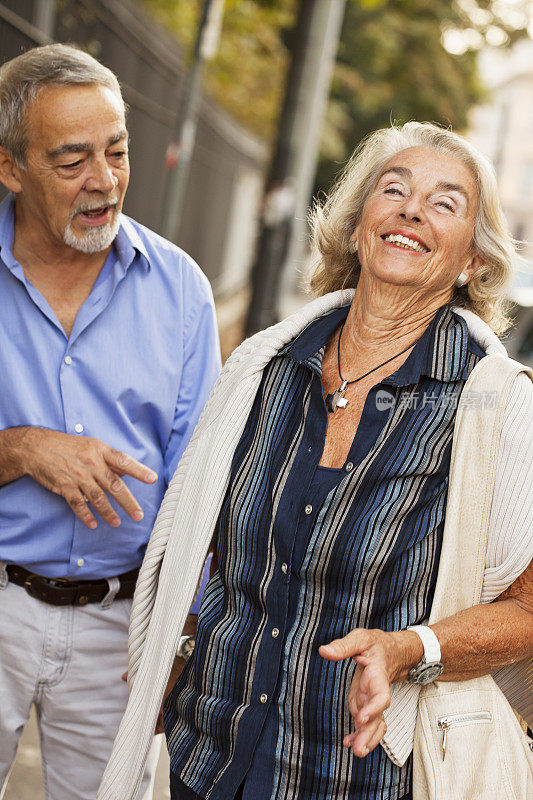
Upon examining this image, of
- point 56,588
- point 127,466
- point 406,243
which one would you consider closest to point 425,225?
point 406,243

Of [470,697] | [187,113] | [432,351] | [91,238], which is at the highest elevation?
[187,113]

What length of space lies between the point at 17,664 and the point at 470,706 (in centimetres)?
127

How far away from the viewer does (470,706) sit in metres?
2.04

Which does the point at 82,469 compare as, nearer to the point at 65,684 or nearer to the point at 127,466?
the point at 127,466

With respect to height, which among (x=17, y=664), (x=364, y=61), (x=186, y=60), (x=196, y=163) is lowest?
(x=17, y=664)

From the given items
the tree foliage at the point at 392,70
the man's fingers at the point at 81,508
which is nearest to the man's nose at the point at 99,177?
the man's fingers at the point at 81,508

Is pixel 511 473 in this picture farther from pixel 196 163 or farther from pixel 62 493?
pixel 196 163

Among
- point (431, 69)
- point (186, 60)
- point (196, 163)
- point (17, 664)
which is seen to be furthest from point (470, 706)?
point (431, 69)

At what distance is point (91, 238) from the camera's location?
8.37 feet

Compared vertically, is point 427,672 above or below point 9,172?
below

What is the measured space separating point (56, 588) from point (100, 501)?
1.22 ft

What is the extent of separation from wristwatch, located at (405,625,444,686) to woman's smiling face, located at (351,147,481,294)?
834 mm

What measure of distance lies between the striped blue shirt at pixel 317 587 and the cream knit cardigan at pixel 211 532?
0.27ft

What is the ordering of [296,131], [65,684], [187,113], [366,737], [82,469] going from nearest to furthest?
[366,737]
[82,469]
[65,684]
[187,113]
[296,131]
